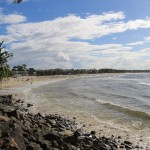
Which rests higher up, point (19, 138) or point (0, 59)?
point (0, 59)

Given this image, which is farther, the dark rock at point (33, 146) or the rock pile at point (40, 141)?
the dark rock at point (33, 146)

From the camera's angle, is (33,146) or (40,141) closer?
(33,146)

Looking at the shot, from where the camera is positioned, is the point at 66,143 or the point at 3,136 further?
the point at 66,143

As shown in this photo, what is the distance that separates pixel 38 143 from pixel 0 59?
23.5 meters

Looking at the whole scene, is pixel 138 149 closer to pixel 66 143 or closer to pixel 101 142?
pixel 101 142

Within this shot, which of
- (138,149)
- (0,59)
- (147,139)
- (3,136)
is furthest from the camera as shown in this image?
(0,59)

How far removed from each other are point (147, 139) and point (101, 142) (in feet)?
11.1

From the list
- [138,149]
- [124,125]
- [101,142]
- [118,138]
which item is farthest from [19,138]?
[124,125]

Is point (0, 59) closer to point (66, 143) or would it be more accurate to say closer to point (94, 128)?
point (94, 128)

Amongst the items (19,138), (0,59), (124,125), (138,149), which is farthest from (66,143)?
(0,59)

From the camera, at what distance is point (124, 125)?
70.3ft

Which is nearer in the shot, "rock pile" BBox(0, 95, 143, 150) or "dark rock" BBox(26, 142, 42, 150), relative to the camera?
"rock pile" BBox(0, 95, 143, 150)

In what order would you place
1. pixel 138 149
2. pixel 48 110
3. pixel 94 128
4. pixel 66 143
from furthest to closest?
pixel 48 110 → pixel 94 128 → pixel 138 149 → pixel 66 143

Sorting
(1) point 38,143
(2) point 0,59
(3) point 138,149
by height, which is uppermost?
(2) point 0,59
